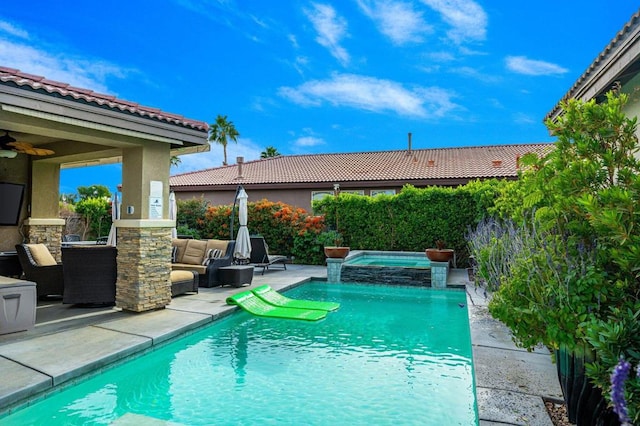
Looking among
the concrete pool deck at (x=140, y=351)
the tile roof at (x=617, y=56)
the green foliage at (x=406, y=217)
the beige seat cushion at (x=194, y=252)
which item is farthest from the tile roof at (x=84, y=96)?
the green foliage at (x=406, y=217)

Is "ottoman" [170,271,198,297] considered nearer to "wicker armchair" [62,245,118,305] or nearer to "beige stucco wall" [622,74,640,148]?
"wicker armchair" [62,245,118,305]

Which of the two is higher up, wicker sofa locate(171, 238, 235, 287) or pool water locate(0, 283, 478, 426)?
wicker sofa locate(171, 238, 235, 287)

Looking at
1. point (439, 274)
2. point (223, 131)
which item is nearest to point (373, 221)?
point (439, 274)

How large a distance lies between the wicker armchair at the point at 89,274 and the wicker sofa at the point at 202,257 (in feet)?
8.73

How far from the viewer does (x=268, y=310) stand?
8203 millimetres

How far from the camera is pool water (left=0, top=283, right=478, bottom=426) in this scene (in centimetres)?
397

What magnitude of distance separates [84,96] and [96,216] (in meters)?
15.6

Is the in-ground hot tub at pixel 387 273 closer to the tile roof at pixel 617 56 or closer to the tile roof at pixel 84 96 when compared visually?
the tile roof at pixel 84 96

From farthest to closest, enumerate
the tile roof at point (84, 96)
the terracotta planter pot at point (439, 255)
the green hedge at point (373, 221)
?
the green hedge at point (373, 221), the terracotta planter pot at point (439, 255), the tile roof at point (84, 96)

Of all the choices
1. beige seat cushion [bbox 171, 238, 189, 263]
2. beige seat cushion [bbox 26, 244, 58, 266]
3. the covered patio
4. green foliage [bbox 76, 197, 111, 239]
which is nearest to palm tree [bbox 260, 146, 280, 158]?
green foliage [bbox 76, 197, 111, 239]

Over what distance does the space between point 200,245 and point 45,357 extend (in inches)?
240

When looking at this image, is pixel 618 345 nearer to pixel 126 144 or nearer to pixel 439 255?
pixel 126 144

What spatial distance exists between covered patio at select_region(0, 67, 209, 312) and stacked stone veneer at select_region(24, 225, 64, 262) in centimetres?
125

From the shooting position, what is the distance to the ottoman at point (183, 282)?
336 inches
